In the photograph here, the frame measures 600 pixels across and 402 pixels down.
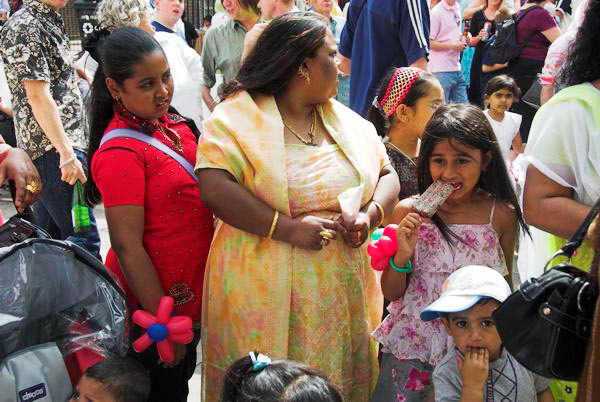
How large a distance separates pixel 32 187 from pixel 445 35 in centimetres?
599

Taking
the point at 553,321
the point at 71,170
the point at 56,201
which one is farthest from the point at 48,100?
the point at 553,321

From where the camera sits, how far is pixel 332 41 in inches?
98.0

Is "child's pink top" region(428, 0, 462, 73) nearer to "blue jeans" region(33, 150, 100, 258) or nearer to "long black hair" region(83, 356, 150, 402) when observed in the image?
"blue jeans" region(33, 150, 100, 258)

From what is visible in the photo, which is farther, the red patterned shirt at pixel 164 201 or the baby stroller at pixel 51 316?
the red patterned shirt at pixel 164 201

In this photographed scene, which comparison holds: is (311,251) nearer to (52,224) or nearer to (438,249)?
(438,249)

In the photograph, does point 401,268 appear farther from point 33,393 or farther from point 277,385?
point 33,393

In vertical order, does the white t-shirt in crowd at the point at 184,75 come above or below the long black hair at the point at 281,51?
below

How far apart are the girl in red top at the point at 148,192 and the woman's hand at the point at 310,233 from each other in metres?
0.45

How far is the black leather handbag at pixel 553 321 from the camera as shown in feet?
4.83

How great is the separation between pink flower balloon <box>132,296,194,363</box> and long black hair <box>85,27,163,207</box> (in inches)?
27.6

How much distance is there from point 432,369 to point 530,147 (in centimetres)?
89

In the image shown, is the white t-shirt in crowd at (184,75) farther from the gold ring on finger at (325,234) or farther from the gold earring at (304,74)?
the gold ring on finger at (325,234)

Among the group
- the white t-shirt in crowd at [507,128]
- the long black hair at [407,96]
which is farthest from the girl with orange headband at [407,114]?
the white t-shirt in crowd at [507,128]

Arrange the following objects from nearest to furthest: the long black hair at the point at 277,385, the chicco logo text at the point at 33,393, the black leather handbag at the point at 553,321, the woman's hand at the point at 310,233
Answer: the black leather handbag at the point at 553,321, the long black hair at the point at 277,385, the chicco logo text at the point at 33,393, the woman's hand at the point at 310,233
